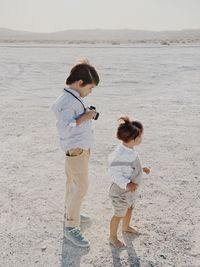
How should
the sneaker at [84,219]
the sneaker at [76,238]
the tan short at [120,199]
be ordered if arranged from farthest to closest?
1. the sneaker at [84,219]
2. the sneaker at [76,238]
3. the tan short at [120,199]

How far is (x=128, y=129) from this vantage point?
376 centimetres

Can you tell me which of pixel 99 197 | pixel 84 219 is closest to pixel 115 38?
pixel 99 197

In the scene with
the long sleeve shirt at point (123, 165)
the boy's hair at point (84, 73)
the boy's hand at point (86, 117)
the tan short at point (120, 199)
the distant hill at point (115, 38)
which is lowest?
the distant hill at point (115, 38)

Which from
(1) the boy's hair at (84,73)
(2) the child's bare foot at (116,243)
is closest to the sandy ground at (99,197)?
(2) the child's bare foot at (116,243)

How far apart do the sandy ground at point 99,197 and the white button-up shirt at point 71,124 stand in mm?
926

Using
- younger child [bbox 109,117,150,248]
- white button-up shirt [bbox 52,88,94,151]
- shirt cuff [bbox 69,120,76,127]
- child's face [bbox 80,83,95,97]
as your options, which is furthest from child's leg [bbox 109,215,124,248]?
child's face [bbox 80,83,95,97]

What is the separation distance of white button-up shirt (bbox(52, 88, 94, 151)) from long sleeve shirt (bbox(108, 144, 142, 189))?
30cm

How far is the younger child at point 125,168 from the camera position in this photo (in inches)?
148

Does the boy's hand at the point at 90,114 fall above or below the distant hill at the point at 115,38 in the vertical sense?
above

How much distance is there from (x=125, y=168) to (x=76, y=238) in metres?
0.79

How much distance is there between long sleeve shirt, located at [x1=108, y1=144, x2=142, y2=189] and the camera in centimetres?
379

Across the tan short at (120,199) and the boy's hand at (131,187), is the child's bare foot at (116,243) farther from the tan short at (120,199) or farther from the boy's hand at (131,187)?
the boy's hand at (131,187)

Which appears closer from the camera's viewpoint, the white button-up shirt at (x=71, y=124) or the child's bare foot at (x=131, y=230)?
the white button-up shirt at (x=71, y=124)

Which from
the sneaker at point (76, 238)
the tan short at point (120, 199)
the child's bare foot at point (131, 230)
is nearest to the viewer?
the tan short at point (120, 199)
